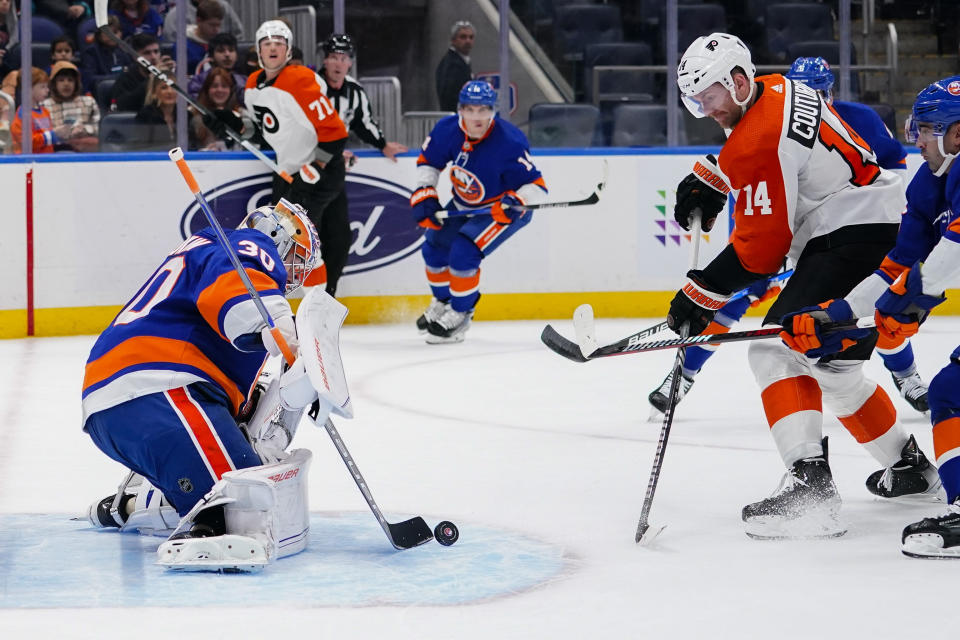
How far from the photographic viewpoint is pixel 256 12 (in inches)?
267

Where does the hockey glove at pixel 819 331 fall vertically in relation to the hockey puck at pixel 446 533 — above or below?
above

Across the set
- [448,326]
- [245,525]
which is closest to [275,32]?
[448,326]

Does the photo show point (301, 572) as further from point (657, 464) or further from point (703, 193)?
point (703, 193)

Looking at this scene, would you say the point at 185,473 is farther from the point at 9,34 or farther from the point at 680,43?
the point at 680,43

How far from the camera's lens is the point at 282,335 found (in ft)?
8.58

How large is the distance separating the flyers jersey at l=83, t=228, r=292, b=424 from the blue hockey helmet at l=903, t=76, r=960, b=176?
131cm

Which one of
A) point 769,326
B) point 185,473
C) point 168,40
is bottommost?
point 185,473

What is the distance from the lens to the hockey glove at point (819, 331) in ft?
9.32

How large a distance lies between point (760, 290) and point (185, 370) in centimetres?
215

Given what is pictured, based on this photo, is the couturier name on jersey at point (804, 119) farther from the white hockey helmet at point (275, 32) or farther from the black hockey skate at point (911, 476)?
Result: the white hockey helmet at point (275, 32)

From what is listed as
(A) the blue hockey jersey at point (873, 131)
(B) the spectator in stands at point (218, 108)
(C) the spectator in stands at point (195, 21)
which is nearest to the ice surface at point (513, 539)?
(A) the blue hockey jersey at point (873, 131)

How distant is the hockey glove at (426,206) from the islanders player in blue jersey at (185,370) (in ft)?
11.1

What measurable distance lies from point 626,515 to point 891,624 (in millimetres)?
918

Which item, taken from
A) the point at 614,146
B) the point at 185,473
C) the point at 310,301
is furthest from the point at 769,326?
the point at 614,146
